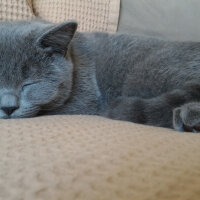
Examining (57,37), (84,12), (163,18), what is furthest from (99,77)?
(163,18)

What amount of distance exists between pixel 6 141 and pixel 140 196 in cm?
34

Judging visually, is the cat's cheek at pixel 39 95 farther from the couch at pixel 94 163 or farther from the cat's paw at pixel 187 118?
the cat's paw at pixel 187 118

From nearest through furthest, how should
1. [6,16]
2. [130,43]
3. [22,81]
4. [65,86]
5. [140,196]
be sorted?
[140,196] < [22,81] < [65,86] < [130,43] < [6,16]

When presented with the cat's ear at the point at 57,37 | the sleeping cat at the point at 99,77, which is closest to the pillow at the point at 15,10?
the sleeping cat at the point at 99,77

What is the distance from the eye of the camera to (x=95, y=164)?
1.54ft

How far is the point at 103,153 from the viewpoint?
522 mm

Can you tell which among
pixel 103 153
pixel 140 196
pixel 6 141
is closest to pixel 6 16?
pixel 6 141

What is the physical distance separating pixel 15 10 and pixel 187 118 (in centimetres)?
109

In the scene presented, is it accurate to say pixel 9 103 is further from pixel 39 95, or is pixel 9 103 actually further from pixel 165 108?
pixel 165 108

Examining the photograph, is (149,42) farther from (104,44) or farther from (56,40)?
(56,40)

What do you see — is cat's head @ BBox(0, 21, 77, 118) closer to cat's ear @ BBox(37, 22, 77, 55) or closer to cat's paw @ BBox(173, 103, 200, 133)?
cat's ear @ BBox(37, 22, 77, 55)

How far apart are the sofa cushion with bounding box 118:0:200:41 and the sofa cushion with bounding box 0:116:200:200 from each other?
45.7 inches

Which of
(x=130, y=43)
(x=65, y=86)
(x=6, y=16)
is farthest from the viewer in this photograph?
(x=6, y=16)

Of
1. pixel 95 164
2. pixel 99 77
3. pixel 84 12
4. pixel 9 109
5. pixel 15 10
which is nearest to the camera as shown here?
pixel 95 164
